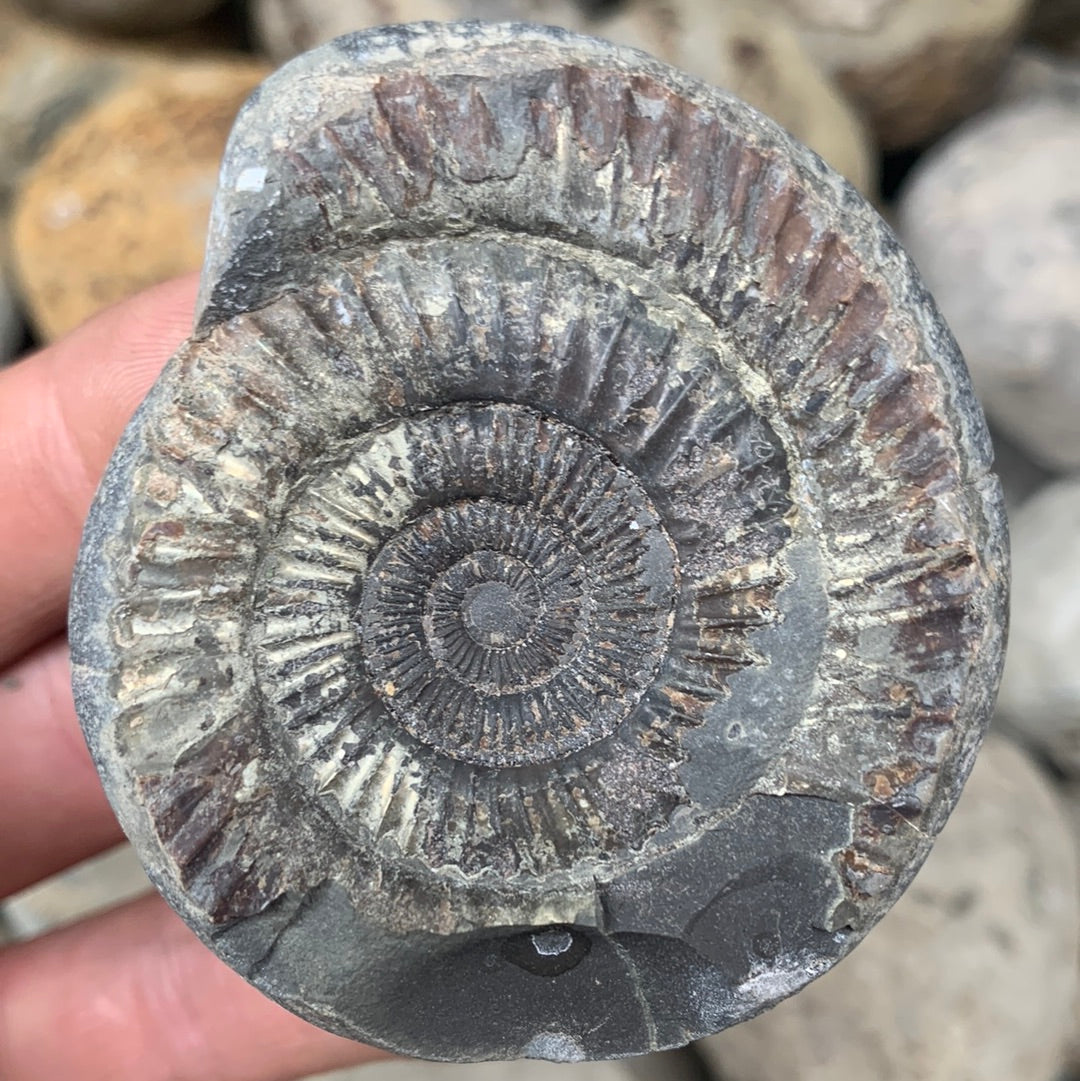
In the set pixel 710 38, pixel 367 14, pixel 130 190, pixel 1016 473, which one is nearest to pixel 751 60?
pixel 710 38

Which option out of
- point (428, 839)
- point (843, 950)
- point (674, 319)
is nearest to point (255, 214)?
point (674, 319)

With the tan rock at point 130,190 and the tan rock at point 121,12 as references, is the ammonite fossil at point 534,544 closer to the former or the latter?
the tan rock at point 130,190

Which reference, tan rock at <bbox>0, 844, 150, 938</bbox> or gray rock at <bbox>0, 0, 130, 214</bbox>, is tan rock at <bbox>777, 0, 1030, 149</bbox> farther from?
tan rock at <bbox>0, 844, 150, 938</bbox>

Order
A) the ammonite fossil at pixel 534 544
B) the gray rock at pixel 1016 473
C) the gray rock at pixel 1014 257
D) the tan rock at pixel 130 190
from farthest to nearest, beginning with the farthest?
the gray rock at pixel 1016 473
the tan rock at pixel 130 190
the gray rock at pixel 1014 257
the ammonite fossil at pixel 534 544

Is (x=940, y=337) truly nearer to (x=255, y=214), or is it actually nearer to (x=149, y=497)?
(x=255, y=214)

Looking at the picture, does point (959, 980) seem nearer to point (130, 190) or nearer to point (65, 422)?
point (65, 422)

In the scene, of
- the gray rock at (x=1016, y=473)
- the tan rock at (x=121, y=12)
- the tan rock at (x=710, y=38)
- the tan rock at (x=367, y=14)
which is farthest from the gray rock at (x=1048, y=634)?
the tan rock at (x=121, y=12)
